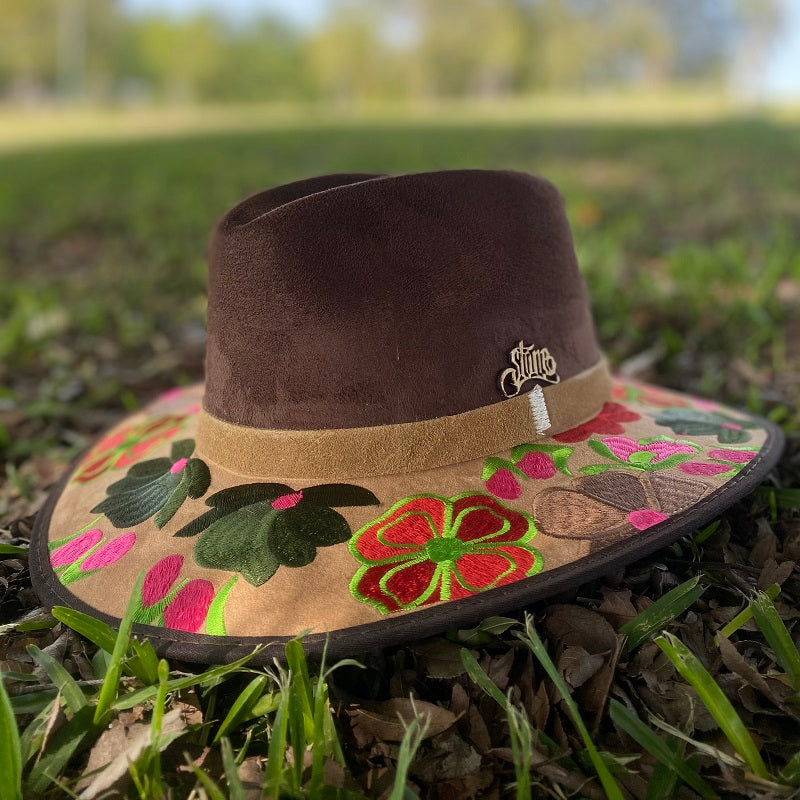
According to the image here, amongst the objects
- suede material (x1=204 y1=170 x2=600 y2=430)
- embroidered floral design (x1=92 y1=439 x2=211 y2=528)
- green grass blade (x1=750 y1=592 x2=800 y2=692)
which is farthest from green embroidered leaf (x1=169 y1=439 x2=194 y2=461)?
green grass blade (x1=750 y1=592 x2=800 y2=692)

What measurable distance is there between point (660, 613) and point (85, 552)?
98 cm

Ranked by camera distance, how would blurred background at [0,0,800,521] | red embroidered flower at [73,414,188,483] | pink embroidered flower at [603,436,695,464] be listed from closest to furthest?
1. pink embroidered flower at [603,436,695,464]
2. red embroidered flower at [73,414,188,483]
3. blurred background at [0,0,800,521]

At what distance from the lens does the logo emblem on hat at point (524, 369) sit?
4.17 feet

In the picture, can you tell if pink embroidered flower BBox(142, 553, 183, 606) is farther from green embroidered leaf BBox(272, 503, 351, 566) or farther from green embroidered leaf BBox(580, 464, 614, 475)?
green embroidered leaf BBox(580, 464, 614, 475)

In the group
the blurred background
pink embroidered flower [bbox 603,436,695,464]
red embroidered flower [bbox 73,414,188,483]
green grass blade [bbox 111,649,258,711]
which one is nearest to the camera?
green grass blade [bbox 111,649,258,711]

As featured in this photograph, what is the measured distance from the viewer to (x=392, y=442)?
122 cm

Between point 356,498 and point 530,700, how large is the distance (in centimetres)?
41

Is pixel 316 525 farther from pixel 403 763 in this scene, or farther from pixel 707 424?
pixel 707 424

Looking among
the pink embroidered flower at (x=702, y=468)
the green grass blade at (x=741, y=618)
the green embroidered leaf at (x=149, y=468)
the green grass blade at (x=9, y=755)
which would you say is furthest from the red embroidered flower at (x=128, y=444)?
the green grass blade at (x=741, y=618)

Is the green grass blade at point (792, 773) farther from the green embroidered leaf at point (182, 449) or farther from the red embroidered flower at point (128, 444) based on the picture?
the red embroidered flower at point (128, 444)

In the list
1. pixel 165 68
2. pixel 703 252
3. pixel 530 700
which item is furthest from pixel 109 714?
pixel 165 68

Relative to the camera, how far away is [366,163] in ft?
24.2

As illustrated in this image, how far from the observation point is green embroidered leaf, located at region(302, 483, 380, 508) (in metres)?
1.20

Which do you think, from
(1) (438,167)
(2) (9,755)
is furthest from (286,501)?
(1) (438,167)
